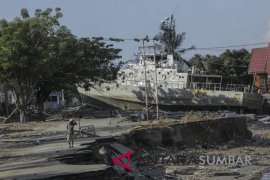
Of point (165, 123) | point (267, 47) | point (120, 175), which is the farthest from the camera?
point (267, 47)

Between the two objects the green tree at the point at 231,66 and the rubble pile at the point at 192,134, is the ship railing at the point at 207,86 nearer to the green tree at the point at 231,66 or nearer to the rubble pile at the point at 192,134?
the green tree at the point at 231,66

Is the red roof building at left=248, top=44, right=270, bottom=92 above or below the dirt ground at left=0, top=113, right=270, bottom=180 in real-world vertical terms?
above

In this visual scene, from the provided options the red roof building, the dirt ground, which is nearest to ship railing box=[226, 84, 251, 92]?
the red roof building

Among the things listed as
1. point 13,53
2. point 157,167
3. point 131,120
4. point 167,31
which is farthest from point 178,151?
point 167,31

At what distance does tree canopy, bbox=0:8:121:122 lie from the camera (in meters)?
37.8

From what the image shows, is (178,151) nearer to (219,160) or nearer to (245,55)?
(219,160)

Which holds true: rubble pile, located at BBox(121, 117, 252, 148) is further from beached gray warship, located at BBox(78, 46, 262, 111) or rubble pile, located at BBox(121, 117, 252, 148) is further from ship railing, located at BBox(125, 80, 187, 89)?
ship railing, located at BBox(125, 80, 187, 89)

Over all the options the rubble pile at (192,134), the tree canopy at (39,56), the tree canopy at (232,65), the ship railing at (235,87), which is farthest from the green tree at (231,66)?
the rubble pile at (192,134)

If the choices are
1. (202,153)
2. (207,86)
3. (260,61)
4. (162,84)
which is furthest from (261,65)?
(202,153)

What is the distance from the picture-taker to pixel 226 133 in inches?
1084

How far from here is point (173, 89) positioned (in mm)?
56594

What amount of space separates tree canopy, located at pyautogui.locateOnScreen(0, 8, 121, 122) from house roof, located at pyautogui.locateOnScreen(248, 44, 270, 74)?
15.7m

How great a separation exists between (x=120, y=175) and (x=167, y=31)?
46337mm

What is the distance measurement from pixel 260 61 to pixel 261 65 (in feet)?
1.63
